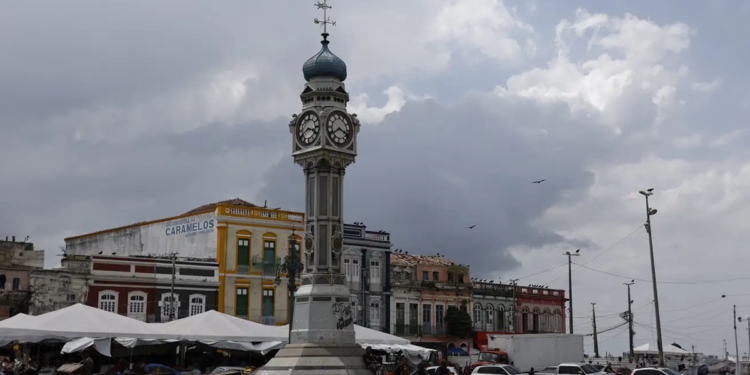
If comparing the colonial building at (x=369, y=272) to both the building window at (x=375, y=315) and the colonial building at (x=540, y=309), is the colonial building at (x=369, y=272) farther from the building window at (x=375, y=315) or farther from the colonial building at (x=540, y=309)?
the colonial building at (x=540, y=309)

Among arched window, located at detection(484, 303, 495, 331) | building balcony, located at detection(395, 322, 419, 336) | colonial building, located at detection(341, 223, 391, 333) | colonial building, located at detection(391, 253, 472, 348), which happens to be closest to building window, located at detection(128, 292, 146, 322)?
colonial building, located at detection(341, 223, 391, 333)

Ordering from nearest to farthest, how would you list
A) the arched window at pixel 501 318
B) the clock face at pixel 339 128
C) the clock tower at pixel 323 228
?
the clock tower at pixel 323 228
the clock face at pixel 339 128
the arched window at pixel 501 318

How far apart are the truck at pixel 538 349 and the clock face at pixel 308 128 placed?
2083 centimetres

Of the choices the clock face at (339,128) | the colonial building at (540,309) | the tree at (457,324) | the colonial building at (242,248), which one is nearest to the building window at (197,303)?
the colonial building at (242,248)

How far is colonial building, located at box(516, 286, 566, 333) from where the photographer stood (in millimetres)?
70000

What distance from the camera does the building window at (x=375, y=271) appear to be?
59.7 metres

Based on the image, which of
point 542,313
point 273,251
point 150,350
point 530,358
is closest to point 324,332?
point 150,350

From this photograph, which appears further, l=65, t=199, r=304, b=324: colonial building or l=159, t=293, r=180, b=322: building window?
l=65, t=199, r=304, b=324: colonial building

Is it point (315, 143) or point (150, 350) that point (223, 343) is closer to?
point (150, 350)

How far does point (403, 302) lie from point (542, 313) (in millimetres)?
15071

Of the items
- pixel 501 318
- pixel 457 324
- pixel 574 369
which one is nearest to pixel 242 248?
pixel 457 324

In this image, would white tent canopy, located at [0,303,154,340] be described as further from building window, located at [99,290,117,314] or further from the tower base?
building window, located at [99,290,117,314]

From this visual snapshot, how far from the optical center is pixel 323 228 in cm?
2672

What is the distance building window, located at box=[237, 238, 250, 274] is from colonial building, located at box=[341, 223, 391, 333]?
708 cm
